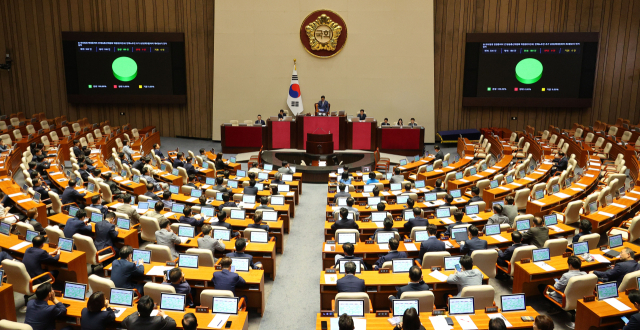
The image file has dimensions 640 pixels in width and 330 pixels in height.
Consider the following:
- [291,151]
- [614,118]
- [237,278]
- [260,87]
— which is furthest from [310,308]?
[614,118]

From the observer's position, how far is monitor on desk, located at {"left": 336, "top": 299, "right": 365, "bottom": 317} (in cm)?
571

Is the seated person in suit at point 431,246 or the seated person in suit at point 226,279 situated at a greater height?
the seated person in suit at point 431,246

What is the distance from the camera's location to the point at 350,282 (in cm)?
632

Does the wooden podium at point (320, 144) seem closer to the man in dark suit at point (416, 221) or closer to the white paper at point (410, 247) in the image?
the man in dark suit at point (416, 221)

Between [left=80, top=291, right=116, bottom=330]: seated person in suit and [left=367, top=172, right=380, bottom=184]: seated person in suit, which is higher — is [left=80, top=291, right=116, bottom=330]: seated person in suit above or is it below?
below

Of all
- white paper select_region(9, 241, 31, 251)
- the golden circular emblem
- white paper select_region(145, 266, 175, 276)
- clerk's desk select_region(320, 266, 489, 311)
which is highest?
the golden circular emblem

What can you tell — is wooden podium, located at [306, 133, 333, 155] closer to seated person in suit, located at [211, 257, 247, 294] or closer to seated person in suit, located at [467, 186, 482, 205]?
seated person in suit, located at [467, 186, 482, 205]

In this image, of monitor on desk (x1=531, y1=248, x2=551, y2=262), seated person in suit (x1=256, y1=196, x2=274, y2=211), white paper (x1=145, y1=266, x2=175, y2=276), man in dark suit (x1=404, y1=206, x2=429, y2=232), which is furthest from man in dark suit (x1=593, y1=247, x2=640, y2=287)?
white paper (x1=145, y1=266, x2=175, y2=276)

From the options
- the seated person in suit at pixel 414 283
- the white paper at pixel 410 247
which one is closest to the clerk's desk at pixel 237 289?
the seated person in suit at pixel 414 283

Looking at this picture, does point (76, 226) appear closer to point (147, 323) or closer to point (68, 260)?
point (68, 260)

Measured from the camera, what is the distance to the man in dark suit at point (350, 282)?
6.31 m

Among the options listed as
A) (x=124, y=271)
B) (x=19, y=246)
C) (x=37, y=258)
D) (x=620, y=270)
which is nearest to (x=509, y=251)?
(x=620, y=270)

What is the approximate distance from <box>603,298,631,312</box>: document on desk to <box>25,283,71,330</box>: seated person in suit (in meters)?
6.61

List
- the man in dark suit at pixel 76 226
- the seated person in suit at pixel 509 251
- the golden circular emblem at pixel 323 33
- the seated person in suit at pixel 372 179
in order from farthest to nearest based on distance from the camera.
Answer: the golden circular emblem at pixel 323 33
the seated person in suit at pixel 372 179
the man in dark suit at pixel 76 226
the seated person in suit at pixel 509 251
